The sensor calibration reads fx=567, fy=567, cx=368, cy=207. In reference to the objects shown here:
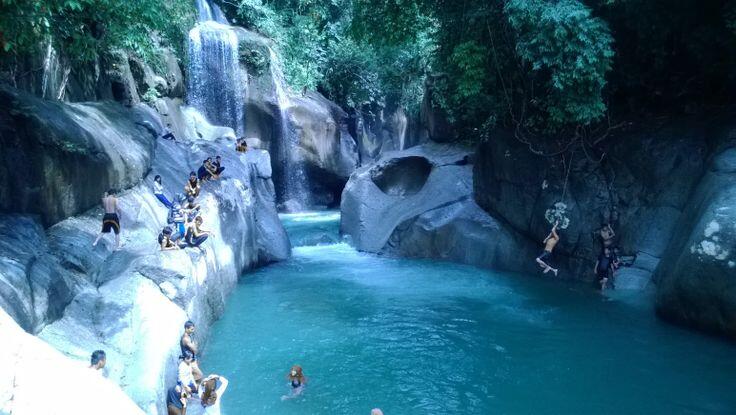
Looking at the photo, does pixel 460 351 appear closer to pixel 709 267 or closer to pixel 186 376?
pixel 709 267

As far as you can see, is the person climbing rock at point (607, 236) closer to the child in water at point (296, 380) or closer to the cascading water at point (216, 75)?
the child in water at point (296, 380)

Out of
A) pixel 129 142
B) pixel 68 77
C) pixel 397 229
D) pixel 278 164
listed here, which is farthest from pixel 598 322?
pixel 278 164

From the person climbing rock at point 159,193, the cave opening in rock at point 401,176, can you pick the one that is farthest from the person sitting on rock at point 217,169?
the cave opening in rock at point 401,176

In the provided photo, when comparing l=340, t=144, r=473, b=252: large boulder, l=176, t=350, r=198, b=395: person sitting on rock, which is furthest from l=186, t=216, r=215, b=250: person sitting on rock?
l=340, t=144, r=473, b=252: large boulder

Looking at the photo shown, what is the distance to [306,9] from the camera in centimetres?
3028

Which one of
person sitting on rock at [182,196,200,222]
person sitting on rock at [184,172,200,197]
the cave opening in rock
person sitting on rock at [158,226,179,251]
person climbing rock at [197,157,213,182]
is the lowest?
person sitting on rock at [158,226,179,251]

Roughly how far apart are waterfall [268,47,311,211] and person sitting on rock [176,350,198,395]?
19872 millimetres

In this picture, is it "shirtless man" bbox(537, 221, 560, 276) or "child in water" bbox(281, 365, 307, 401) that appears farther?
"shirtless man" bbox(537, 221, 560, 276)

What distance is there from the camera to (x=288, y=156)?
27.2 m

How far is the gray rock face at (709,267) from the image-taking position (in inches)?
383

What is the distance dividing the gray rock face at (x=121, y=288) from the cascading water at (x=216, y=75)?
11.6 metres

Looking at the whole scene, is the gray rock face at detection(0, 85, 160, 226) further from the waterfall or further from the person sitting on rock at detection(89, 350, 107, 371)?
the waterfall

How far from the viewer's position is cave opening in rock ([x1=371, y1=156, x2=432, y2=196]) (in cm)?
2066

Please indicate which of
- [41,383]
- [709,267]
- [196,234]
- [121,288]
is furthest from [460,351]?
[41,383]
